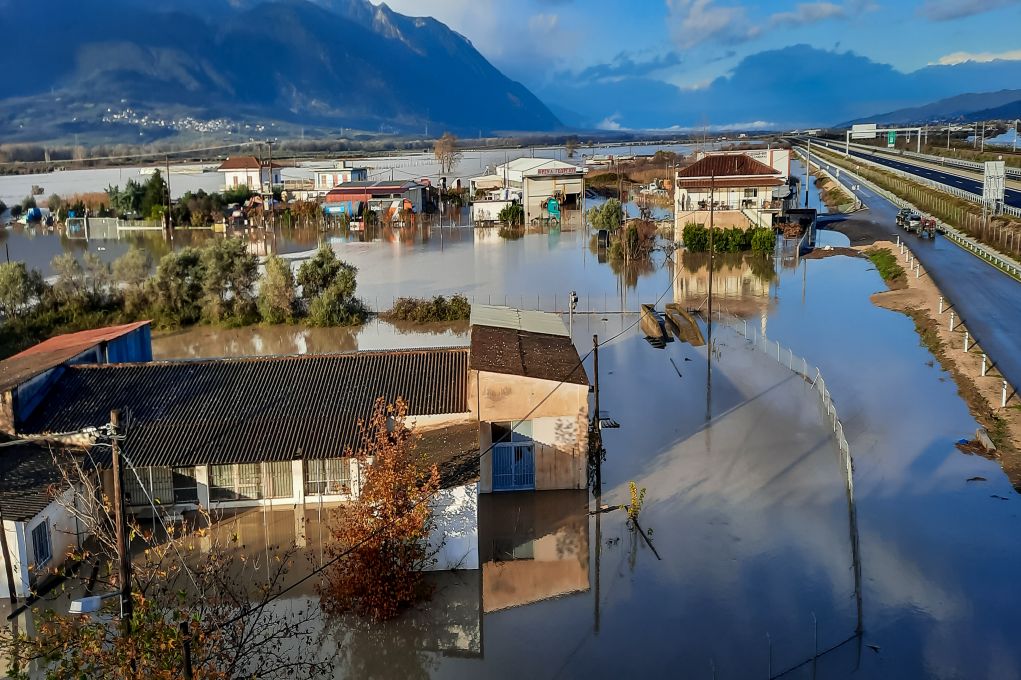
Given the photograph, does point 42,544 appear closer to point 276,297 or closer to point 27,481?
point 27,481

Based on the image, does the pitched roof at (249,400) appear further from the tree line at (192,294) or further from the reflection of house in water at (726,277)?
the reflection of house in water at (726,277)

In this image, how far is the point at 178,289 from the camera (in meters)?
21.0

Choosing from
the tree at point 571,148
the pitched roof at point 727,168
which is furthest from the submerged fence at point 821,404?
the tree at point 571,148

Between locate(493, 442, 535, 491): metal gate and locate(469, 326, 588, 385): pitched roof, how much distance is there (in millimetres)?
839

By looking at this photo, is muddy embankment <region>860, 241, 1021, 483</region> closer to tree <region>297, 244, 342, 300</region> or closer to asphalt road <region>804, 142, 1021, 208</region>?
asphalt road <region>804, 142, 1021, 208</region>

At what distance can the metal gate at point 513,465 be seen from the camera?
10.8 m

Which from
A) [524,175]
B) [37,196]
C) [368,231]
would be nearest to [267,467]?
[368,231]

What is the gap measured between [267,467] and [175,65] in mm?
189936

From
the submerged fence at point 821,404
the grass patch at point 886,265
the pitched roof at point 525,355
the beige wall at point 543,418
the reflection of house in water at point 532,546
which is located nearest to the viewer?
the submerged fence at point 821,404

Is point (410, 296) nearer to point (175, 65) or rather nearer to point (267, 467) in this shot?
point (267, 467)

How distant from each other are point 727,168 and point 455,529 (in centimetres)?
2527

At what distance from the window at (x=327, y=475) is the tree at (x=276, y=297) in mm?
10589

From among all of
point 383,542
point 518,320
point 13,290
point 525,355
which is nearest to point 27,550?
point 383,542

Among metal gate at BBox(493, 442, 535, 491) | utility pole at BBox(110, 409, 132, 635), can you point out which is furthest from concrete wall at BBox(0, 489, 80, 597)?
metal gate at BBox(493, 442, 535, 491)
